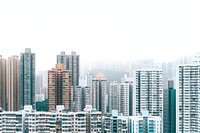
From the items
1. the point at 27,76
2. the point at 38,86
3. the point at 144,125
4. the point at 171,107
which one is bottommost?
the point at 144,125

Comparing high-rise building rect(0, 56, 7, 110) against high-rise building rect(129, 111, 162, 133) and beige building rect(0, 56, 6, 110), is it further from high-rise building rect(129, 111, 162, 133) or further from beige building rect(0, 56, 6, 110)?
high-rise building rect(129, 111, 162, 133)

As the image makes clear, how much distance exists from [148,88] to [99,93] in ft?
2.25

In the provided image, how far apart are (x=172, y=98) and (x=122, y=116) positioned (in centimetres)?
106

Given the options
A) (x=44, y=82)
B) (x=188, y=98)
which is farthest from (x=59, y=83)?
(x=188, y=98)

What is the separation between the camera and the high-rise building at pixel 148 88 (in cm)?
575

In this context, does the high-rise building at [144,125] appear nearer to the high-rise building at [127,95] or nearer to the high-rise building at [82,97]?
the high-rise building at [127,95]

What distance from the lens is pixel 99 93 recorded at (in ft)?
20.4

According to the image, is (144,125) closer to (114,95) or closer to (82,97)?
(82,97)

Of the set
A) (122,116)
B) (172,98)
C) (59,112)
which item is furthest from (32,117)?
(172,98)

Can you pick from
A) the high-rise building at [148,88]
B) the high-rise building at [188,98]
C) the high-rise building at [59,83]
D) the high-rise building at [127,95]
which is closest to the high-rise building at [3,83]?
the high-rise building at [59,83]

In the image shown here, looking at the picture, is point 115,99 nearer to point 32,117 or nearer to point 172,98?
point 172,98

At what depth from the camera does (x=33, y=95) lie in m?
5.98

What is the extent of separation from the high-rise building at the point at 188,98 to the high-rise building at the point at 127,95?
→ 557 mm

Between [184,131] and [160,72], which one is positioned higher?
[160,72]
